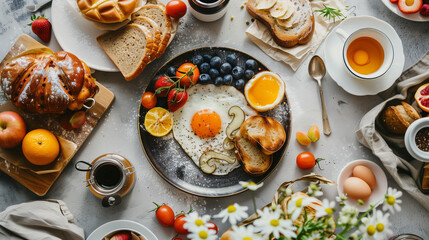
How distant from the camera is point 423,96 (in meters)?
2.24

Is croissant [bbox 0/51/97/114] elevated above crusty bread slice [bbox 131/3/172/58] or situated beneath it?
situated beneath

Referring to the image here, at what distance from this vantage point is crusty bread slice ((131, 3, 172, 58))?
2.31 meters

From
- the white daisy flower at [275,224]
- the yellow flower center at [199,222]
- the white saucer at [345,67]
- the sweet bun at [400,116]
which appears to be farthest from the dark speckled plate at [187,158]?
the white daisy flower at [275,224]

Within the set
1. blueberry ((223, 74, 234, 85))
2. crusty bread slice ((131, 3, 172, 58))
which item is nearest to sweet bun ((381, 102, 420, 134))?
blueberry ((223, 74, 234, 85))

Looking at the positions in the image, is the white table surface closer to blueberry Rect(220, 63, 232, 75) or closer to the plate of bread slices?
the plate of bread slices

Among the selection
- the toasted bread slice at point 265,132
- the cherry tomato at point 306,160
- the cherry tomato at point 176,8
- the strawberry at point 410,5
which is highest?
the strawberry at point 410,5

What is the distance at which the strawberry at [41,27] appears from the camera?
2.35 m

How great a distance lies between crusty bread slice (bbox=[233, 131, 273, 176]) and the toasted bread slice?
0.18 feet

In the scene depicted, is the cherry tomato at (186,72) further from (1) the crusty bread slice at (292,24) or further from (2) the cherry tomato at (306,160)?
(2) the cherry tomato at (306,160)

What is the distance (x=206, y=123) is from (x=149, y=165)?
0.48 metres

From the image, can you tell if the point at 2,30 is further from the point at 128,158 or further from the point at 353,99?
the point at 353,99

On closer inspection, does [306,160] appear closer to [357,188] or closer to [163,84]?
[357,188]

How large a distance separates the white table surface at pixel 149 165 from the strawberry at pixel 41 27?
2.8 inches

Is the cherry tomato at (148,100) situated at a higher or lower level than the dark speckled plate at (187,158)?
higher
